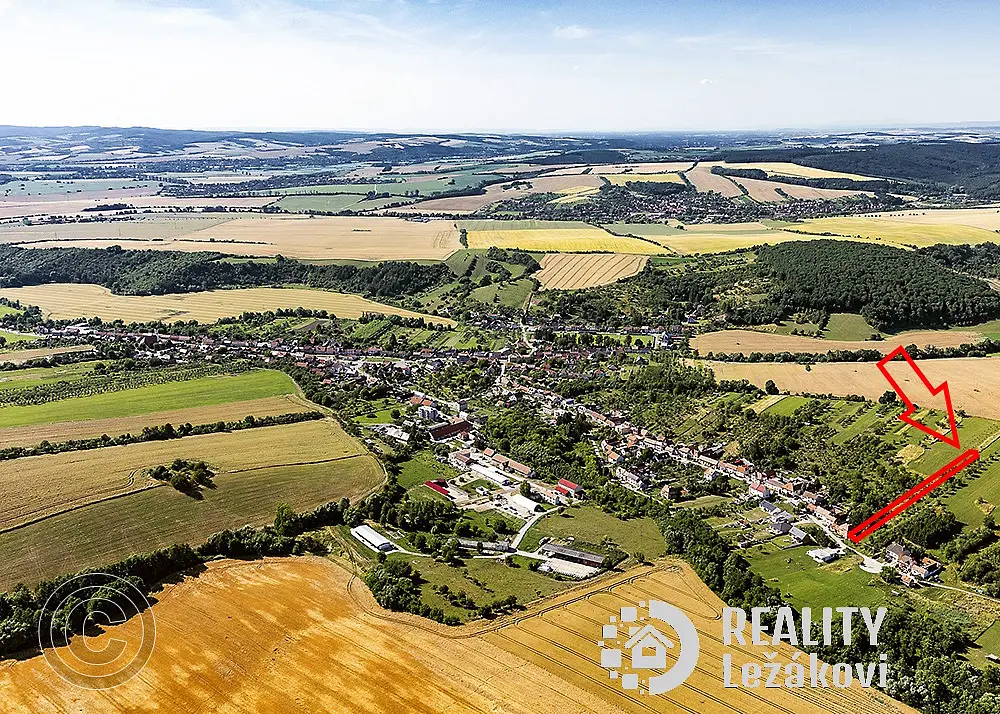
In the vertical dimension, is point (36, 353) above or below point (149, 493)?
above

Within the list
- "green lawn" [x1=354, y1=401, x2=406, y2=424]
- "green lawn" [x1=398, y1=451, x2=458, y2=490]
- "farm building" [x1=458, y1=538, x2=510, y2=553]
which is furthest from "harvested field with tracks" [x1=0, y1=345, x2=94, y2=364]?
"farm building" [x1=458, y1=538, x2=510, y2=553]

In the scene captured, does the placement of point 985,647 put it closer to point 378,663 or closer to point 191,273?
point 378,663

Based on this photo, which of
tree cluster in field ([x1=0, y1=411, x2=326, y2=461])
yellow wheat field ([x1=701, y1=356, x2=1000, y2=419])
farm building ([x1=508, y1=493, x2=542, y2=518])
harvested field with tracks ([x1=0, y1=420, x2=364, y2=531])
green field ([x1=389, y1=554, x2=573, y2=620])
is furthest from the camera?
yellow wheat field ([x1=701, y1=356, x2=1000, y2=419])

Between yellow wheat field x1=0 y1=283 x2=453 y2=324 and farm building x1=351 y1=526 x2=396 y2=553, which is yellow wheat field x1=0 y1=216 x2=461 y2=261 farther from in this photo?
farm building x1=351 y1=526 x2=396 y2=553

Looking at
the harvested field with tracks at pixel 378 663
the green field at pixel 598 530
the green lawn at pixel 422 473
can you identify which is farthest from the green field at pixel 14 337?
the green field at pixel 598 530

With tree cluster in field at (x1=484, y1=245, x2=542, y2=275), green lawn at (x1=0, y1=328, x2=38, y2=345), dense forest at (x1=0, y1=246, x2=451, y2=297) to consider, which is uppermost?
tree cluster in field at (x1=484, y1=245, x2=542, y2=275)

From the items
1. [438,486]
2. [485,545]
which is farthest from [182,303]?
[485,545]

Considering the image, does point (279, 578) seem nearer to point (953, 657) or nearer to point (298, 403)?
point (298, 403)
